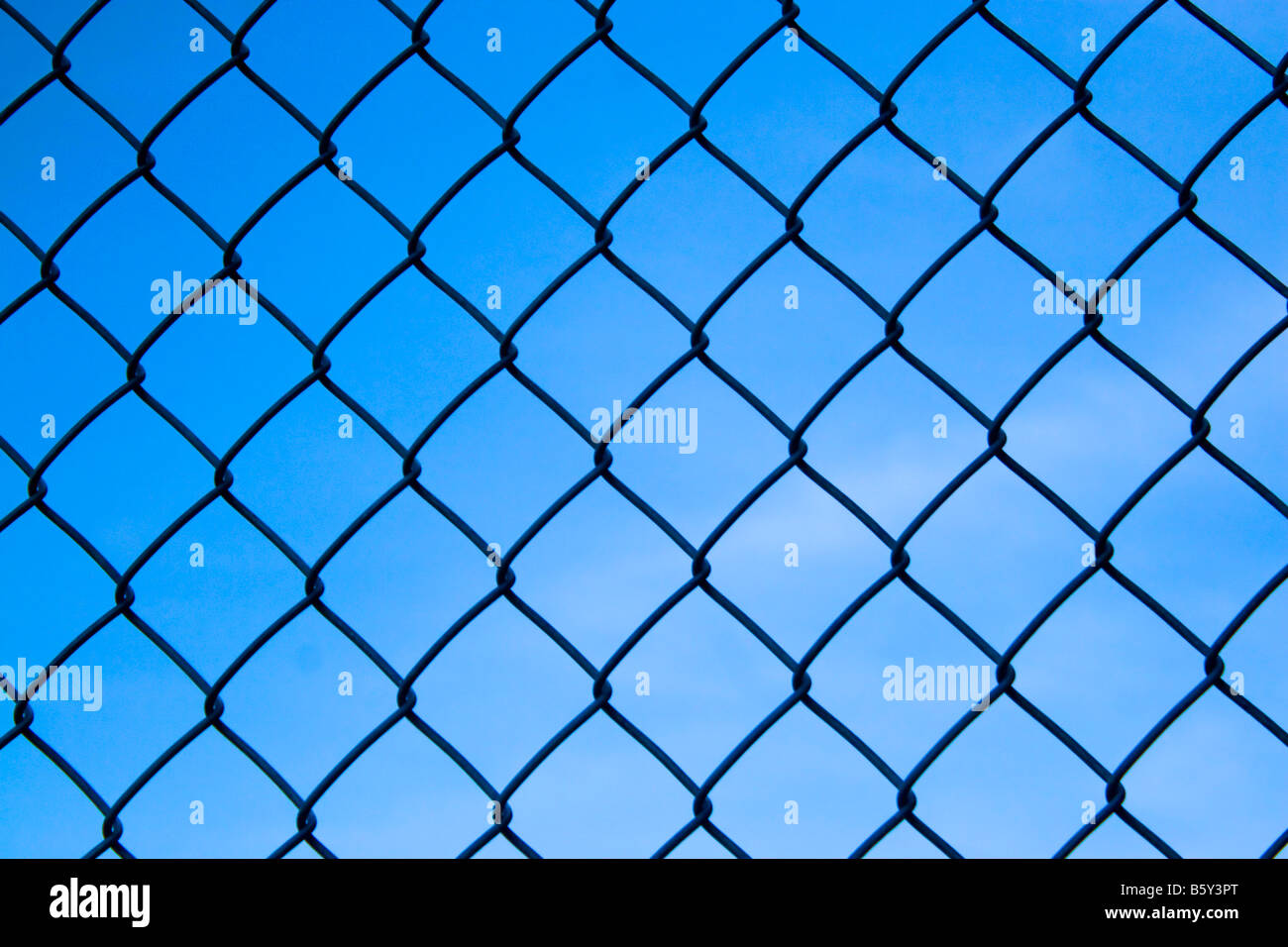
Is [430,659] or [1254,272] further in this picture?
[1254,272]

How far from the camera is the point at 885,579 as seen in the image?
151cm
